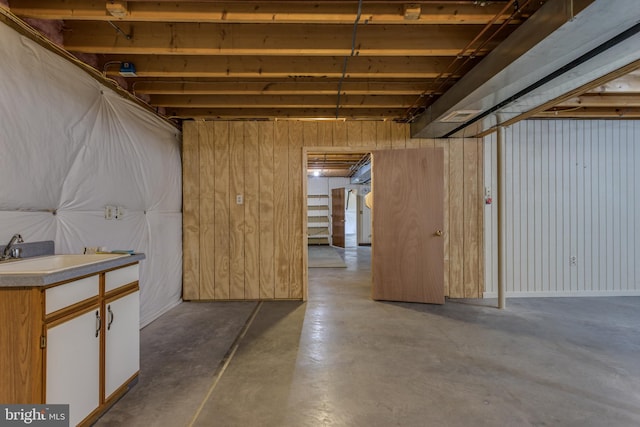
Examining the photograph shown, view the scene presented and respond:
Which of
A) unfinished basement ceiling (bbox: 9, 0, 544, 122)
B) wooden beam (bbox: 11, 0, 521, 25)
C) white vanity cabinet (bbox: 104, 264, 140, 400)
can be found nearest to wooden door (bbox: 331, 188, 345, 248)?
unfinished basement ceiling (bbox: 9, 0, 544, 122)

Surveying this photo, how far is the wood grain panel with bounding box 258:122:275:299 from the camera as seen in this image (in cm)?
408

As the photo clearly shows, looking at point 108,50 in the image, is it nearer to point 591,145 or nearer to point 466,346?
point 466,346

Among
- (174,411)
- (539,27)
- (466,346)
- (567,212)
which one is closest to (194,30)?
(539,27)

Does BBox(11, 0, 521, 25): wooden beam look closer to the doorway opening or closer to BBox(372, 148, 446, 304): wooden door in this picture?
BBox(372, 148, 446, 304): wooden door

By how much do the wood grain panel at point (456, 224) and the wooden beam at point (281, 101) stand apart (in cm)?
117

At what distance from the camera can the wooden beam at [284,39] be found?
2.36 metres

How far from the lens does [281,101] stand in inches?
139

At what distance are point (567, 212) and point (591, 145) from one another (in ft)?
3.32

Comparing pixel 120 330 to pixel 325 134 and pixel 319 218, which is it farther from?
pixel 319 218

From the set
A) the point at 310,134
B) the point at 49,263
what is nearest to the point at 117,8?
the point at 49,263

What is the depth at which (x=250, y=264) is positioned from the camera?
4078mm

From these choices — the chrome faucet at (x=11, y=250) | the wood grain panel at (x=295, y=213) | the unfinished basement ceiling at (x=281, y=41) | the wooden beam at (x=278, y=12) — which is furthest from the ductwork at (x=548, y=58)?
the chrome faucet at (x=11, y=250)

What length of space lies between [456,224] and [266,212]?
8.55 ft

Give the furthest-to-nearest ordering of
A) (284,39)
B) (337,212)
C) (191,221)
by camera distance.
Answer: (337,212) < (191,221) < (284,39)
